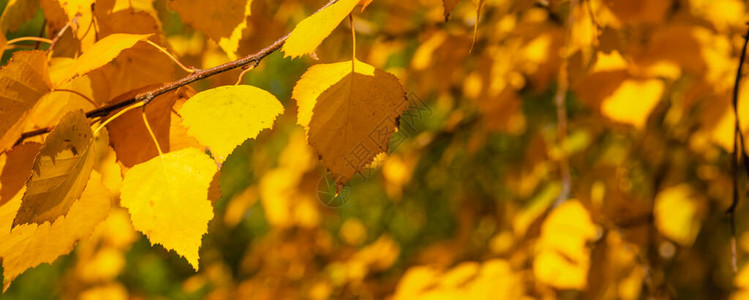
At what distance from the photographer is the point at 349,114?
37cm

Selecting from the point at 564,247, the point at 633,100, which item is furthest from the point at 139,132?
the point at 633,100

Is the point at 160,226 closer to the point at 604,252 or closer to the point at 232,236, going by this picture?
the point at 604,252

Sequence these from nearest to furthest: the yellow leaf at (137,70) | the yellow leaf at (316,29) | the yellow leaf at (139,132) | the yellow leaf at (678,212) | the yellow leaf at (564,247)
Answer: the yellow leaf at (316,29) → the yellow leaf at (139,132) → the yellow leaf at (137,70) → the yellow leaf at (564,247) → the yellow leaf at (678,212)

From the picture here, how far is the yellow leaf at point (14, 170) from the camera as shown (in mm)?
437

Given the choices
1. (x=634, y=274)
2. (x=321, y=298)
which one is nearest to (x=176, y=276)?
(x=321, y=298)

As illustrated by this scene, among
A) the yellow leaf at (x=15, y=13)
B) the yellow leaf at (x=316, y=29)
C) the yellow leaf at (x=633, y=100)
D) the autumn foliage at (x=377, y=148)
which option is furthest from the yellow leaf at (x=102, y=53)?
the yellow leaf at (x=633, y=100)

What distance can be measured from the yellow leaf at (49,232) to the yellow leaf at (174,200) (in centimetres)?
6

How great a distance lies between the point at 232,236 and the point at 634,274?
1.84 meters

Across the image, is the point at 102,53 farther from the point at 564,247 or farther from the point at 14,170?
the point at 564,247

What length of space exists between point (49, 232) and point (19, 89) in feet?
0.34

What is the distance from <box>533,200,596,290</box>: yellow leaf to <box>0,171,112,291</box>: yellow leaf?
61cm

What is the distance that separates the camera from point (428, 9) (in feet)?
4.97

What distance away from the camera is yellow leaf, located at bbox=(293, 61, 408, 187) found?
0.36m

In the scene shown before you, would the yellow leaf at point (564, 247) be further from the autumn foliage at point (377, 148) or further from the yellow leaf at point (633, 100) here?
the yellow leaf at point (633, 100)
